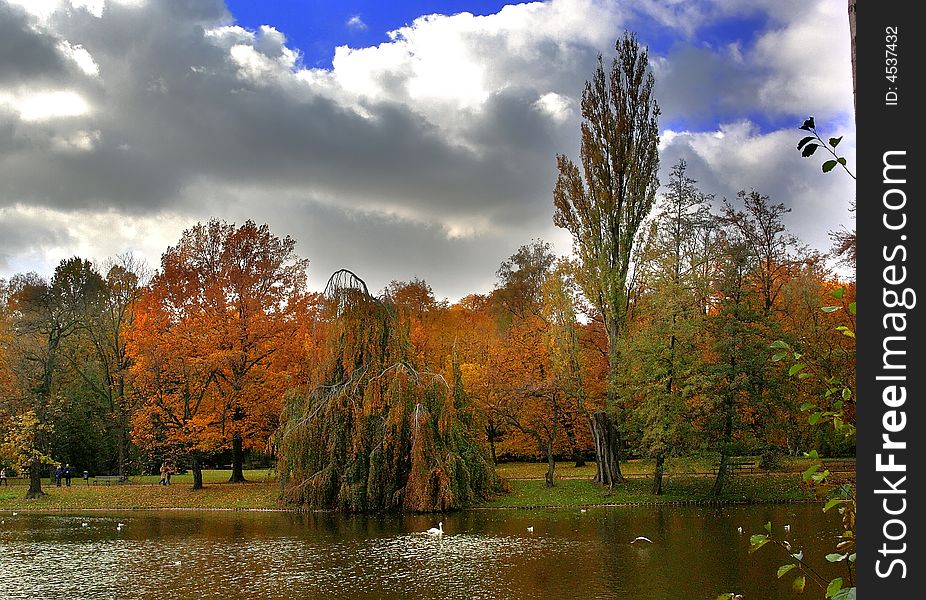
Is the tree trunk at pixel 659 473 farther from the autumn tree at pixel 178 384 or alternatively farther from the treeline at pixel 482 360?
the autumn tree at pixel 178 384

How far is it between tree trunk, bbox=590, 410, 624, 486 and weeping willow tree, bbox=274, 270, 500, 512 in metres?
4.36

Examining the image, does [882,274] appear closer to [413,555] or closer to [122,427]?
[413,555]

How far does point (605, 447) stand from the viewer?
27547mm

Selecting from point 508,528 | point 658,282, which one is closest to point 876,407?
point 508,528

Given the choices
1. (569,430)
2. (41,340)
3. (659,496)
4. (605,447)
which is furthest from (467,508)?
(41,340)

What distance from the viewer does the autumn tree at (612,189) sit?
27.9m

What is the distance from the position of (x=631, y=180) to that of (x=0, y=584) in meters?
22.0

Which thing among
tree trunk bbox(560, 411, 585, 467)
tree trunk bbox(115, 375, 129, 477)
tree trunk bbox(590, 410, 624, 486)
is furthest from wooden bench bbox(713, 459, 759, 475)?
tree trunk bbox(115, 375, 129, 477)

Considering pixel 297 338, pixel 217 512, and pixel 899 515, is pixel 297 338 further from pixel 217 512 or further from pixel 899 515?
pixel 899 515

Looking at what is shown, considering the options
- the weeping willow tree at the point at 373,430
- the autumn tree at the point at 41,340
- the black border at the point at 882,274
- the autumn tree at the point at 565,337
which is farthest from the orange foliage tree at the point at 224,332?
the black border at the point at 882,274

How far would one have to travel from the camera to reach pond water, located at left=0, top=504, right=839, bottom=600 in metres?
12.3

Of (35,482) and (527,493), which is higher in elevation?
(527,493)

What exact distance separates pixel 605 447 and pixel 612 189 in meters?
8.91

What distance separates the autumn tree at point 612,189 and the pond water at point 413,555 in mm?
6891
